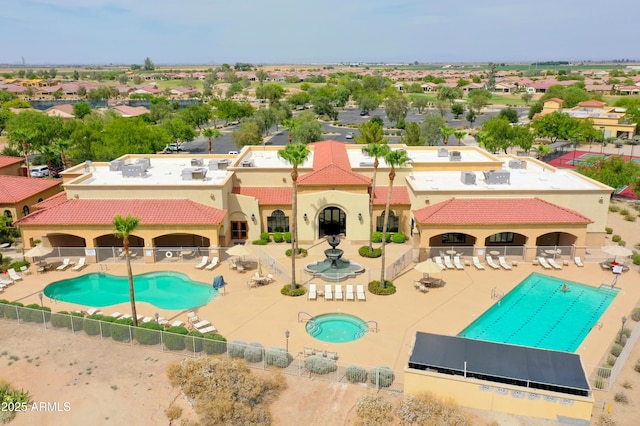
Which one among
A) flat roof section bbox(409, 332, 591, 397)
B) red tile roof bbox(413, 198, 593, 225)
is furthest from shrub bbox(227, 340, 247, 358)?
red tile roof bbox(413, 198, 593, 225)

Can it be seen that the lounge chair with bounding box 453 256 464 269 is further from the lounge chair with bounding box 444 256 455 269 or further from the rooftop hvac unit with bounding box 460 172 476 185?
the rooftop hvac unit with bounding box 460 172 476 185

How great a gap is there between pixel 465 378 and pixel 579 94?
130 m

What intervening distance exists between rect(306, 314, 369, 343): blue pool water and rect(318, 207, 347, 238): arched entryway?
14.0 meters

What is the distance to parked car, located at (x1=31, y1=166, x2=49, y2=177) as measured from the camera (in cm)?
6631

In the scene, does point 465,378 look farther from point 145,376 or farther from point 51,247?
point 51,247

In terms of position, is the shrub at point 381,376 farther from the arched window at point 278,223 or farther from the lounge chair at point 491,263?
the arched window at point 278,223

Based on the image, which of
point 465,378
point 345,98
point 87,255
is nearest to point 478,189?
point 465,378

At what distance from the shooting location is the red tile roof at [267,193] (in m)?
43.3

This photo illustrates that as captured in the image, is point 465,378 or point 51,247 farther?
point 51,247

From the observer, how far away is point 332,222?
43.7 metres

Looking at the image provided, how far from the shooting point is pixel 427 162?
4812cm

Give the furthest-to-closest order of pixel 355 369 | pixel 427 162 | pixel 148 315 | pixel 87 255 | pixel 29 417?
pixel 427 162
pixel 87 255
pixel 148 315
pixel 355 369
pixel 29 417

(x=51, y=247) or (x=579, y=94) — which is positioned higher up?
(x=579, y=94)

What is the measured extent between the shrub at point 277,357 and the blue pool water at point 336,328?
407cm
